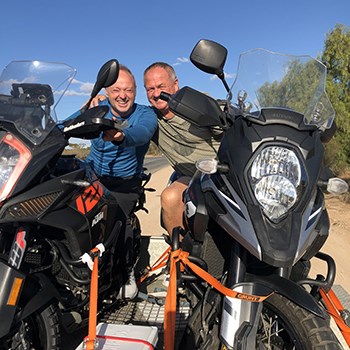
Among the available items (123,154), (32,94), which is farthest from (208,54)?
(123,154)

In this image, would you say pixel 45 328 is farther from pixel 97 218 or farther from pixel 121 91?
pixel 121 91

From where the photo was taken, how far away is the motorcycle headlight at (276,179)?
1798 mm

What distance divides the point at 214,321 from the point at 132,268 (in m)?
1.39

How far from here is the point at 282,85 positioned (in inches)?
87.4

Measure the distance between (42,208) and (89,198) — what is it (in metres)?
0.51

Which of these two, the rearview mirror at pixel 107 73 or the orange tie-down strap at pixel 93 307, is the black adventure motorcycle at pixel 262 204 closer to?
the rearview mirror at pixel 107 73

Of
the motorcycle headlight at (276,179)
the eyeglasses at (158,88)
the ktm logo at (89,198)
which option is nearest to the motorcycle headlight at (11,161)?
the ktm logo at (89,198)

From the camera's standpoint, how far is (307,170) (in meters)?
1.85

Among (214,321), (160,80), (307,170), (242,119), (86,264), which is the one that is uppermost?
(160,80)

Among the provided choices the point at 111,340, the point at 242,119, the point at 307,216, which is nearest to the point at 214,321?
the point at 111,340

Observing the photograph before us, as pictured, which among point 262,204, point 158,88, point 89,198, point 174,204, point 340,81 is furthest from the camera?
point 340,81

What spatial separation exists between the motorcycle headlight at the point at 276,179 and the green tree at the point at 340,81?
11313mm

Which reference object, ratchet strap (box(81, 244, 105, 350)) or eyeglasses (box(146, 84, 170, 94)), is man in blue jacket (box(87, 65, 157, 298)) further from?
ratchet strap (box(81, 244, 105, 350))

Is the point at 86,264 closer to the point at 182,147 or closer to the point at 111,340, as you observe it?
the point at 111,340
